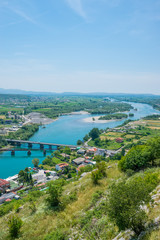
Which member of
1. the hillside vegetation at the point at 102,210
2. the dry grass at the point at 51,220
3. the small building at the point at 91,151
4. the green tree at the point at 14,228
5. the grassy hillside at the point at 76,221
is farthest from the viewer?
the small building at the point at 91,151

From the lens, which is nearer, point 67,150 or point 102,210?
point 102,210

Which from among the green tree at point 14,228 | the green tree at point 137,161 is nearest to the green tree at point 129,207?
the green tree at point 14,228

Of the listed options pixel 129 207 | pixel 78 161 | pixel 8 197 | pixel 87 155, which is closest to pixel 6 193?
pixel 8 197

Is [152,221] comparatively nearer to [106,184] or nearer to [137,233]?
[137,233]

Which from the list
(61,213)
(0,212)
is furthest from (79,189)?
(0,212)

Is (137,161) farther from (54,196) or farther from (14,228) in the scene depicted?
(14,228)

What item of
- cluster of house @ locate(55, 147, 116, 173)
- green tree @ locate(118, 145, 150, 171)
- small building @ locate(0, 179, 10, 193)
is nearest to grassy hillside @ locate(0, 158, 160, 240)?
green tree @ locate(118, 145, 150, 171)

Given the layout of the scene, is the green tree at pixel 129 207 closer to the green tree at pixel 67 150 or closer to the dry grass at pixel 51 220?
the dry grass at pixel 51 220

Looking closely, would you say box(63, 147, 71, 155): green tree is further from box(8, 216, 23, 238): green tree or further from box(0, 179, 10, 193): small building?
box(8, 216, 23, 238): green tree

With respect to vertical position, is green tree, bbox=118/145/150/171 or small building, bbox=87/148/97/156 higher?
green tree, bbox=118/145/150/171

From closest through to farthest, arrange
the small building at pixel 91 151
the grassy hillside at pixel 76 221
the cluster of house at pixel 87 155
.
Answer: the grassy hillside at pixel 76 221 < the cluster of house at pixel 87 155 < the small building at pixel 91 151

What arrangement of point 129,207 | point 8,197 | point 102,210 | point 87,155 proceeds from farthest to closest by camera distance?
1. point 87,155
2. point 8,197
3. point 102,210
4. point 129,207
